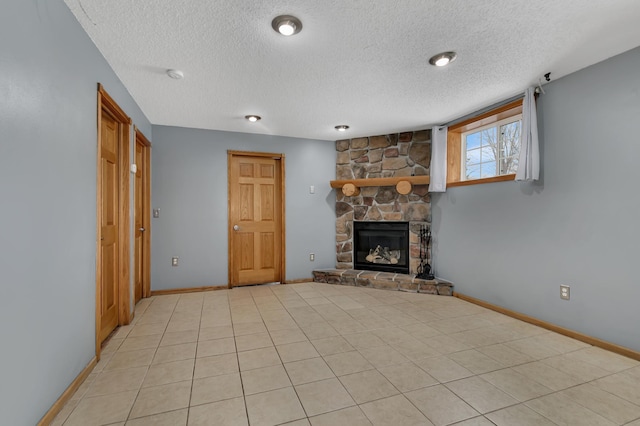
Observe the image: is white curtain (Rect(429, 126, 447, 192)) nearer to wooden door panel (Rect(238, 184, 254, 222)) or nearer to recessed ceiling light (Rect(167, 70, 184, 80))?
wooden door panel (Rect(238, 184, 254, 222))

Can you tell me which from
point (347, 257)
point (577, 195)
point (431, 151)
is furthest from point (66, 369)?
point (431, 151)

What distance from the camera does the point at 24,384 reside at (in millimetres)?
1316

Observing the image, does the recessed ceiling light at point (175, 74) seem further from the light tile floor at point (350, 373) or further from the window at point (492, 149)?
the window at point (492, 149)

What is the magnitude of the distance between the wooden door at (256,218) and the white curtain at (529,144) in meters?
3.09

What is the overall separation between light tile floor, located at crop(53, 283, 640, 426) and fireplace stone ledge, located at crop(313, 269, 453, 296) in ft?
2.39

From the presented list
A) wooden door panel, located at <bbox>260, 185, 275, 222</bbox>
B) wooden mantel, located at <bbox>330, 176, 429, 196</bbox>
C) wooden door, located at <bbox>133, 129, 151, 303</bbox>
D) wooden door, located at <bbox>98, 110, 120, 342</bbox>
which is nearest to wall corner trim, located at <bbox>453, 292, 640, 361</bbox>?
wooden mantel, located at <bbox>330, 176, 429, 196</bbox>

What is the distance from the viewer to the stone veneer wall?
4.32 m

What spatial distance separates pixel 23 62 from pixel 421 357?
116 inches

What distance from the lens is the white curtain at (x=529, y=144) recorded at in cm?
273

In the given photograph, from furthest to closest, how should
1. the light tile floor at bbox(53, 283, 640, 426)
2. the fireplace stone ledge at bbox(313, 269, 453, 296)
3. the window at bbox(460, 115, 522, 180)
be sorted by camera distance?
the fireplace stone ledge at bbox(313, 269, 453, 296) < the window at bbox(460, 115, 522, 180) < the light tile floor at bbox(53, 283, 640, 426)

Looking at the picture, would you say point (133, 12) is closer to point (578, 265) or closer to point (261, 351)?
point (261, 351)

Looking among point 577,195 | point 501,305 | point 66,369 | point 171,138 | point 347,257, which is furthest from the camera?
point 347,257

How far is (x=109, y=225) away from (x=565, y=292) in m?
4.19

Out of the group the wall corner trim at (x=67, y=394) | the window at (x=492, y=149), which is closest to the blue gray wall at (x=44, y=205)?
the wall corner trim at (x=67, y=394)
